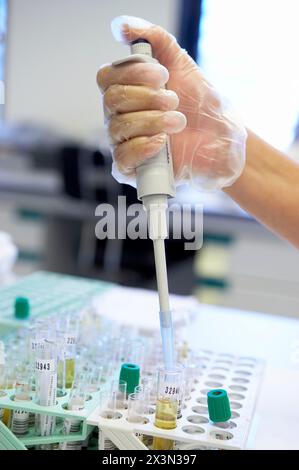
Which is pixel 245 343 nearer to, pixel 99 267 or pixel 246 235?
pixel 246 235

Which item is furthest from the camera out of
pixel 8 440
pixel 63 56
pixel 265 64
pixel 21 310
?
pixel 63 56

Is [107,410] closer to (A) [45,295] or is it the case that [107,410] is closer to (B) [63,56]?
(A) [45,295]

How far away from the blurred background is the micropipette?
5.28 feet

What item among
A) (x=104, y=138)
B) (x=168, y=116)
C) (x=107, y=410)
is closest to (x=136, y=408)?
(x=107, y=410)

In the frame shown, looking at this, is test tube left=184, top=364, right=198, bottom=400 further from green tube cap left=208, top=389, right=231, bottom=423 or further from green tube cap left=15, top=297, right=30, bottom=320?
green tube cap left=15, top=297, right=30, bottom=320

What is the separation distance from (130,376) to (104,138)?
100 inches

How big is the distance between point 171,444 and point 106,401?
0.09 m

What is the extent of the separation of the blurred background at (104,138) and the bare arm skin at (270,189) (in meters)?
1.35

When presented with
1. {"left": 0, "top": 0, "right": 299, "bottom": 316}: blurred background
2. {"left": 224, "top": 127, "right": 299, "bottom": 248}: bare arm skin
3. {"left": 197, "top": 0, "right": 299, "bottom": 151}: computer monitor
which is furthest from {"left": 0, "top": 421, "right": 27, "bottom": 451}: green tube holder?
{"left": 197, "top": 0, "right": 299, "bottom": 151}: computer monitor

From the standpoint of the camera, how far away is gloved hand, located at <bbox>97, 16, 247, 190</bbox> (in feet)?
2.35

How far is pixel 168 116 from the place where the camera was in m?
0.72

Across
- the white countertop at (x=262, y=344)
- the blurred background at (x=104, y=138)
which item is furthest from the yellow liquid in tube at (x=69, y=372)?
the blurred background at (x=104, y=138)

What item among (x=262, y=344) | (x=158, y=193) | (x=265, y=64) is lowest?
(x=262, y=344)

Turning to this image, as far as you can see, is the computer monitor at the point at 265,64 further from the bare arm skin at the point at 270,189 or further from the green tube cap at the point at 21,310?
the green tube cap at the point at 21,310
